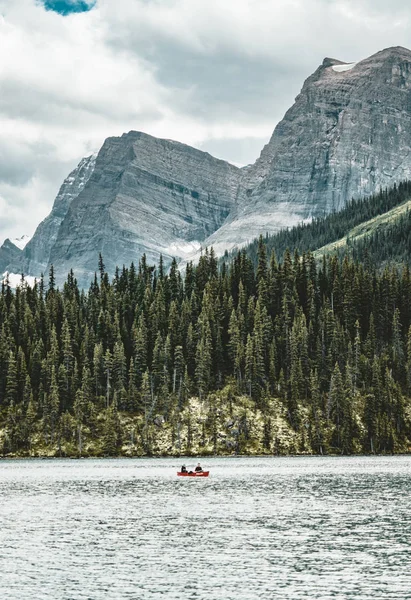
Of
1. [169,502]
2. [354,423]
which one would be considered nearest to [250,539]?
[169,502]

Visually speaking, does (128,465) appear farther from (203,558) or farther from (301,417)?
(203,558)

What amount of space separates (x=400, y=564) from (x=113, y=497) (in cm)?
5515

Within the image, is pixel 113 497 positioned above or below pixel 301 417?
Answer: below

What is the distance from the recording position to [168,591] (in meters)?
56.0

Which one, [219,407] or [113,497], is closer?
[113,497]

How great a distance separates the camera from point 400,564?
6334 cm

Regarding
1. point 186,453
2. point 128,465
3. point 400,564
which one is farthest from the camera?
point 186,453

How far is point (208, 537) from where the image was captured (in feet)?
251

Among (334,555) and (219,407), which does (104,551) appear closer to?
(334,555)

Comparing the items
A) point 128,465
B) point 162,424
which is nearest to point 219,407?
point 162,424

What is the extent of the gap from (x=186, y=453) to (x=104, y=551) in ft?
379

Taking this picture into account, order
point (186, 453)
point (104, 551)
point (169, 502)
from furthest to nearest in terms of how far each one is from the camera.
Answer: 1. point (186, 453)
2. point (169, 502)
3. point (104, 551)

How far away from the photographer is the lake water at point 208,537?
57.2 m

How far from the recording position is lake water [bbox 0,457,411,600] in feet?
188
